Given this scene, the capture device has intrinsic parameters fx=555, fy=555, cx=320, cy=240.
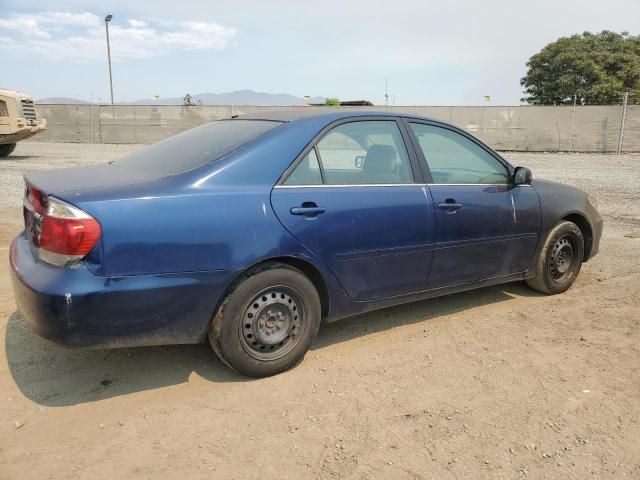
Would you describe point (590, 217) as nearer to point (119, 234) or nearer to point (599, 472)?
point (599, 472)

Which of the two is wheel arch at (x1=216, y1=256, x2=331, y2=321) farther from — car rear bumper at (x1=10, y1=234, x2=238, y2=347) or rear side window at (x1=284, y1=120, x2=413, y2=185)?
rear side window at (x1=284, y1=120, x2=413, y2=185)

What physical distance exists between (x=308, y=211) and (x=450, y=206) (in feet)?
3.82

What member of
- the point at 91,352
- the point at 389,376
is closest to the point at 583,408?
the point at 389,376

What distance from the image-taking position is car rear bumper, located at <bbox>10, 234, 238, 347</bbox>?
106 inches

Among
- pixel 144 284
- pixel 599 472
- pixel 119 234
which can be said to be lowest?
pixel 599 472

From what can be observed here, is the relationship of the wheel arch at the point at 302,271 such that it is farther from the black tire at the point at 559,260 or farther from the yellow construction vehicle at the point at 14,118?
the yellow construction vehicle at the point at 14,118

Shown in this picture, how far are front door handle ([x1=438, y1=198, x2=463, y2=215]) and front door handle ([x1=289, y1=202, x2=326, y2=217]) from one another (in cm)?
99

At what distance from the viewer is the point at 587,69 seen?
131 ft

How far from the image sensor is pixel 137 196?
2.83 meters

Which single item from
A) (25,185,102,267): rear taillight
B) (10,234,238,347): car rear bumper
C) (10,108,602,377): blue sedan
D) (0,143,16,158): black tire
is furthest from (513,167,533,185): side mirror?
(0,143,16,158): black tire

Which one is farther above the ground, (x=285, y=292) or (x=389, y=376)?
(x=285, y=292)

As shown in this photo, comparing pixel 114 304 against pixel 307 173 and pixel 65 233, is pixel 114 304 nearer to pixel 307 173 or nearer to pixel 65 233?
pixel 65 233

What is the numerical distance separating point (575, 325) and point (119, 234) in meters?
3.31

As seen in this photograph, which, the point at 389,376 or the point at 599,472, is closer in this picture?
the point at 599,472
